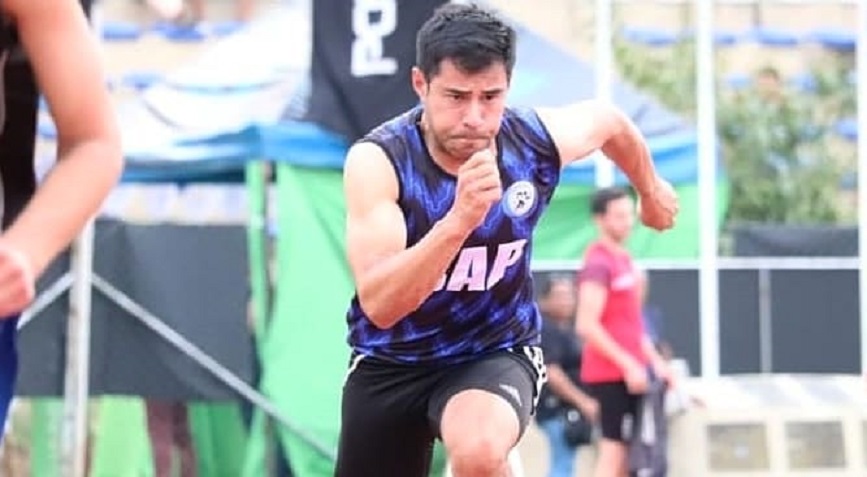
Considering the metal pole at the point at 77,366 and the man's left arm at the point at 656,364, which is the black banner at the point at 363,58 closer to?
the metal pole at the point at 77,366

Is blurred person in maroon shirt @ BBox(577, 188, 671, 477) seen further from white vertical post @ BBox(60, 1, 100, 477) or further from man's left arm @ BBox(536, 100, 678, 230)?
man's left arm @ BBox(536, 100, 678, 230)

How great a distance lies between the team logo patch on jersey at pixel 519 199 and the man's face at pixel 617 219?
13.9 ft

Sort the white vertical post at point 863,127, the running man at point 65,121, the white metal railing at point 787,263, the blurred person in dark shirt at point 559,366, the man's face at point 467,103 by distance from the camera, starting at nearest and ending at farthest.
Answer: the running man at point 65,121 < the man's face at point 467,103 < the blurred person in dark shirt at point 559,366 < the white vertical post at point 863,127 < the white metal railing at point 787,263

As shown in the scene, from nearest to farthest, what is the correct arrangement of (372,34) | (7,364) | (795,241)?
1. (7,364)
2. (372,34)
3. (795,241)

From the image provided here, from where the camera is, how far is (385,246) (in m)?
5.68

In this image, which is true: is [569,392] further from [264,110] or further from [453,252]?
[453,252]

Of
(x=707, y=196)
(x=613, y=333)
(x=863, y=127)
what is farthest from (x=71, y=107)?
(x=863, y=127)

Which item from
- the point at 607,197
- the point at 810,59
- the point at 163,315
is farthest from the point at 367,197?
the point at 810,59

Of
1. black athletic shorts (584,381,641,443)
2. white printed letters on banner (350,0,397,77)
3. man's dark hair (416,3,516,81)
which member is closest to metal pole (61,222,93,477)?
white printed letters on banner (350,0,397,77)

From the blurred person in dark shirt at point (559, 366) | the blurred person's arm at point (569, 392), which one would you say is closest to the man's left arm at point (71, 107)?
the blurred person's arm at point (569, 392)

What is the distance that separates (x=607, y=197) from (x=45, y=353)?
294 centimetres

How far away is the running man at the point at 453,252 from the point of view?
18.6ft

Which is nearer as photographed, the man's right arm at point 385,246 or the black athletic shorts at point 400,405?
the man's right arm at point 385,246

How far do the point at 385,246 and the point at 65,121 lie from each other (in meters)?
2.51
